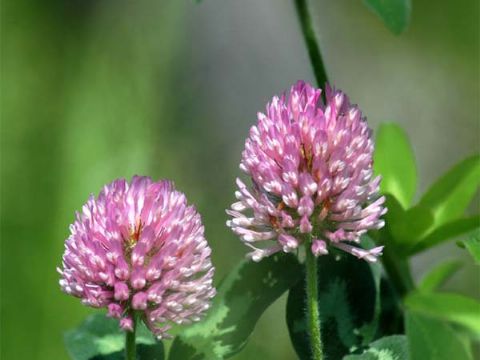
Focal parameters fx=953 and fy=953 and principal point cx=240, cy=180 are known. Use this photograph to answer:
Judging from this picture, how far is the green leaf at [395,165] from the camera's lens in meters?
1.08

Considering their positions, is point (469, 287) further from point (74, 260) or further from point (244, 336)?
point (74, 260)

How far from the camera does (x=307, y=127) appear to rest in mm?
710

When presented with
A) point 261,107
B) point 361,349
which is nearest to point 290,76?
point 261,107

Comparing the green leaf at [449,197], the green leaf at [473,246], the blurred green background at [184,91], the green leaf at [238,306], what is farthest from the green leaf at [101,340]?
the blurred green background at [184,91]

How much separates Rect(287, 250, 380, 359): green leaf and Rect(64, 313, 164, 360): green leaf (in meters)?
0.12

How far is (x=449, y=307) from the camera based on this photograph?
3.25ft

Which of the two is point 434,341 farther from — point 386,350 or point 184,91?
point 184,91

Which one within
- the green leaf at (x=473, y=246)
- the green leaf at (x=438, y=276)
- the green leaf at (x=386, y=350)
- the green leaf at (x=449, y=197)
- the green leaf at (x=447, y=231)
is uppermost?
the green leaf at (x=449, y=197)

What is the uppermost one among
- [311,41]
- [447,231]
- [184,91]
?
[184,91]

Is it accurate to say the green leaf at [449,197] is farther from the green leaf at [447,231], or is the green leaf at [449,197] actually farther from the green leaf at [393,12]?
the green leaf at [393,12]

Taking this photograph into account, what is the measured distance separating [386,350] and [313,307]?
9cm

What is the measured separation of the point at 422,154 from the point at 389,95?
20 centimetres

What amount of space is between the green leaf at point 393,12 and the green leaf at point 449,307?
0.28 metres

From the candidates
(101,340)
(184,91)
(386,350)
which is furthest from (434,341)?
(184,91)
